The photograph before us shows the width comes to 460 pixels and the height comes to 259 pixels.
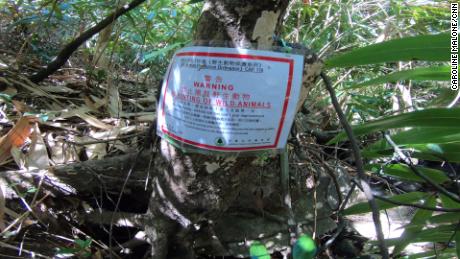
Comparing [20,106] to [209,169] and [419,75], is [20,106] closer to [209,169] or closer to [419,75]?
[209,169]

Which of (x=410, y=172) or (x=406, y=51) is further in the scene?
(x=410, y=172)

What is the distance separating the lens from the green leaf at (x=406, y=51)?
71 cm

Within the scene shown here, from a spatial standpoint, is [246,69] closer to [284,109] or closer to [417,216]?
[284,109]

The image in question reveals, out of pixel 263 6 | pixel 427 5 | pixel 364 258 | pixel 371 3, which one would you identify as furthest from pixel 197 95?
pixel 427 5

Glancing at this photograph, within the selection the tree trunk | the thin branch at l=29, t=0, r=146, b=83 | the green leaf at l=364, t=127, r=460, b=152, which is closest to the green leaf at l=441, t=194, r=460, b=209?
the green leaf at l=364, t=127, r=460, b=152

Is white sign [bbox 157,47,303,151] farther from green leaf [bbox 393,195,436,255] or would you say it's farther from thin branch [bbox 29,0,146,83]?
Answer: thin branch [bbox 29,0,146,83]

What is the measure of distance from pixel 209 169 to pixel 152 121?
1.81 feet

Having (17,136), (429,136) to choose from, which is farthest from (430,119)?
(17,136)

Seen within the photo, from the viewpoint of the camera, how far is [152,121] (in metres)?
1.30

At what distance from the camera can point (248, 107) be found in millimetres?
697

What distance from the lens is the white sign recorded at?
69 centimetres

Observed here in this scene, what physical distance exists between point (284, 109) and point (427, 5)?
205cm

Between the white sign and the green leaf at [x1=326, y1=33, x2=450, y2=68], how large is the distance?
0.12 meters

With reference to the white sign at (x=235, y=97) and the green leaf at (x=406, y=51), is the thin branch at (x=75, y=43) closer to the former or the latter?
the white sign at (x=235, y=97)
